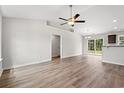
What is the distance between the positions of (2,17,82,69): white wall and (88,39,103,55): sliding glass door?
543 centimetres

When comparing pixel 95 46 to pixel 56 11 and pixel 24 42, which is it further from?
pixel 24 42

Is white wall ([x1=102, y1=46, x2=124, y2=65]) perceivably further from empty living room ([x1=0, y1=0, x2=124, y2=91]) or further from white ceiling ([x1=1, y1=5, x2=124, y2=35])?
white ceiling ([x1=1, y1=5, x2=124, y2=35])

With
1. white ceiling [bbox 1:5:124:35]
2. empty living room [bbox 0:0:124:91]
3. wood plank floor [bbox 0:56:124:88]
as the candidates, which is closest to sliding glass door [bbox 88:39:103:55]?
empty living room [bbox 0:0:124:91]

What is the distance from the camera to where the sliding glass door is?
10055 millimetres

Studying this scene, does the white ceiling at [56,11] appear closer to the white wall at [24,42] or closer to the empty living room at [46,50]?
the empty living room at [46,50]

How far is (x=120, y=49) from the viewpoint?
17.6 feet

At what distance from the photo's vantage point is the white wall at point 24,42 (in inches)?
177

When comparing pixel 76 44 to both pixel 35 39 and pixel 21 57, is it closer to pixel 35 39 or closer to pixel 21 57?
pixel 35 39

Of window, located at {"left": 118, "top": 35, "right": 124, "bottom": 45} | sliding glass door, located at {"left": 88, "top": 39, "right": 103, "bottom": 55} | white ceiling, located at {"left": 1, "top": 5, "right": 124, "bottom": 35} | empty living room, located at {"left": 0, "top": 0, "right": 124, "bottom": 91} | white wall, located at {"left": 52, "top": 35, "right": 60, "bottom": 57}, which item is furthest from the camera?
sliding glass door, located at {"left": 88, "top": 39, "right": 103, "bottom": 55}

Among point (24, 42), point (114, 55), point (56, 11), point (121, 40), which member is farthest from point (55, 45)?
point (121, 40)

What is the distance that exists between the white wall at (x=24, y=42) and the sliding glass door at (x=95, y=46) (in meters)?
5.43

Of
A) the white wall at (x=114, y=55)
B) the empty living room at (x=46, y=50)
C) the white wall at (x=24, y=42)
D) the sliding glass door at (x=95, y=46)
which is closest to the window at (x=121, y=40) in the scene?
the sliding glass door at (x=95, y=46)
